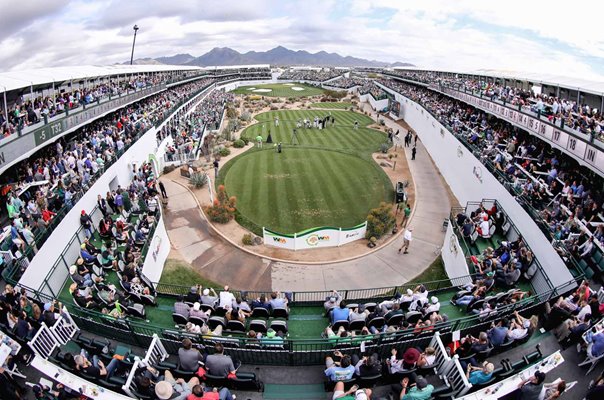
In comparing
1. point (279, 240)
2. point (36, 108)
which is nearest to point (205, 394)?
point (279, 240)

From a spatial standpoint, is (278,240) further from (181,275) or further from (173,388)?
(173,388)

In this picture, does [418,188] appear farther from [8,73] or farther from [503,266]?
[8,73]

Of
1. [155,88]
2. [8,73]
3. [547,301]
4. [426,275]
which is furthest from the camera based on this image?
[155,88]

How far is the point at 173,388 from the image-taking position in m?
7.22

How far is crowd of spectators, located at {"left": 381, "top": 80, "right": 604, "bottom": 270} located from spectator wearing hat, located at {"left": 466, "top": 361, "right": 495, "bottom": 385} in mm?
6876

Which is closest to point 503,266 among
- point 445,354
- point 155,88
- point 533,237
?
point 533,237

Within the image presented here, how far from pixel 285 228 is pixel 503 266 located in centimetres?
1194

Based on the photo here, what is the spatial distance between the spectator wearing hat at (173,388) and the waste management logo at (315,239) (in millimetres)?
11921

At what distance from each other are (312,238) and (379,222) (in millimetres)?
4298

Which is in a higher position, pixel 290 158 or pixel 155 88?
pixel 155 88

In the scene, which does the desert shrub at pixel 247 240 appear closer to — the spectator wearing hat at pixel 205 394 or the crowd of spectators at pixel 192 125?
the spectator wearing hat at pixel 205 394

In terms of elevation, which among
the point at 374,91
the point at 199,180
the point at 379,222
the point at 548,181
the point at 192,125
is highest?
the point at 374,91

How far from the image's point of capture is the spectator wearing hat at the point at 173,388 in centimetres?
686

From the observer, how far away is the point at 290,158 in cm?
3422
